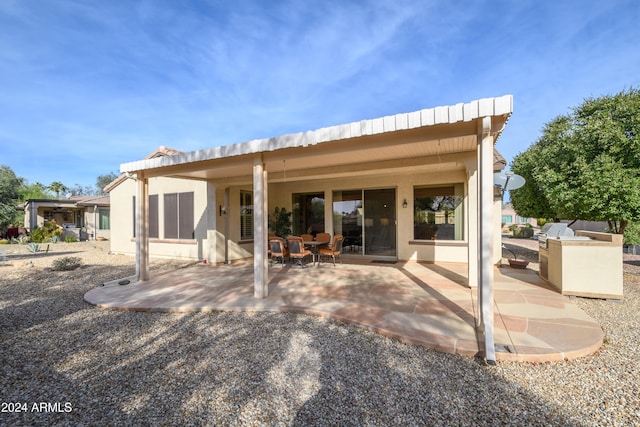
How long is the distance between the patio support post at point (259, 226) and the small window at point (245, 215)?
4874mm

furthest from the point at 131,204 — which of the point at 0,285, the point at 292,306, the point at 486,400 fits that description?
the point at 486,400

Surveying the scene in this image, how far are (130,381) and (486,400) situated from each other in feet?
10.4

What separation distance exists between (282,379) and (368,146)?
10.5 ft

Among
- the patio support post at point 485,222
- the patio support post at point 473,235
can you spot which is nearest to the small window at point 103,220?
the patio support post at point 473,235

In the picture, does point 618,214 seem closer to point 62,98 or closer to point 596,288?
point 596,288

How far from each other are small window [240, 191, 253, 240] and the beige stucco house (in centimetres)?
4

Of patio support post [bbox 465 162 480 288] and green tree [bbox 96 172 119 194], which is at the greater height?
green tree [bbox 96 172 119 194]

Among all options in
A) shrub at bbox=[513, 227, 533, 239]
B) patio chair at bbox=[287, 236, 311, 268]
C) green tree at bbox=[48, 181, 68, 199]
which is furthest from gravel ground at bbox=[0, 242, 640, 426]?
green tree at bbox=[48, 181, 68, 199]

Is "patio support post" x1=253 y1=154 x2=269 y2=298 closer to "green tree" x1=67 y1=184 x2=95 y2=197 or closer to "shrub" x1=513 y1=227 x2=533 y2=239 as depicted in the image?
"shrub" x1=513 y1=227 x2=533 y2=239

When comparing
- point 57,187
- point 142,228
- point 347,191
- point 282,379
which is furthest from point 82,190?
point 282,379

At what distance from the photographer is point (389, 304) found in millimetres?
4688

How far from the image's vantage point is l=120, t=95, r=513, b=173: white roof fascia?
318 cm

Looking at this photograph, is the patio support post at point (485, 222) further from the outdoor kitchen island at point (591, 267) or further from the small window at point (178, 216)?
the small window at point (178, 216)

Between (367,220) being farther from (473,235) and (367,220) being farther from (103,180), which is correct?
(103,180)
